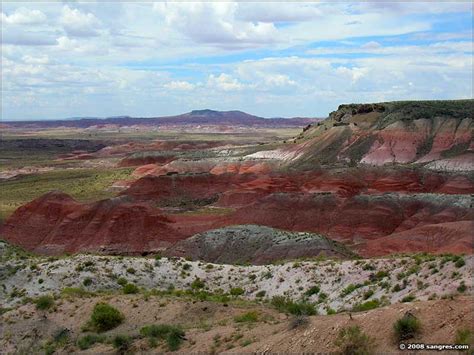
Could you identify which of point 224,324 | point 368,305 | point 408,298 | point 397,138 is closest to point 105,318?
point 224,324

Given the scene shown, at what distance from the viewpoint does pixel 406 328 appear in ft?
39.8

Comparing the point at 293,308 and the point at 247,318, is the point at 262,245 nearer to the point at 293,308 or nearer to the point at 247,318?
the point at 293,308

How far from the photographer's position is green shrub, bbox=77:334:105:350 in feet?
61.9

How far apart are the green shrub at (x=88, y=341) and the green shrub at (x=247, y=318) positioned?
4564mm

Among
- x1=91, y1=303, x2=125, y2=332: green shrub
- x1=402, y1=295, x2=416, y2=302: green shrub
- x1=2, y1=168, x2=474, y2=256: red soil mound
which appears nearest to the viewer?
x1=402, y1=295, x2=416, y2=302: green shrub

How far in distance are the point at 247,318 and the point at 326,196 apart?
43.9 metres

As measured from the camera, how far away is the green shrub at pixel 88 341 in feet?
61.9

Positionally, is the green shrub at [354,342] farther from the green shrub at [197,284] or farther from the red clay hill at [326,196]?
the red clay hill at [326,196]

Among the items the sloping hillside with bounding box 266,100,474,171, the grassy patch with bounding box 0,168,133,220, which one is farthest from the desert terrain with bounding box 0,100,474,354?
the grassy patch with bounding box 0,168,133,220

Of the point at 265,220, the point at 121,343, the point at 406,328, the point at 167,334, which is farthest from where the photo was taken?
the point at 265,220

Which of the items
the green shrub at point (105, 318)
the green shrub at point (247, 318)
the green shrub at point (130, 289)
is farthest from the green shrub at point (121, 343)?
the green shrub at point (130, 289)

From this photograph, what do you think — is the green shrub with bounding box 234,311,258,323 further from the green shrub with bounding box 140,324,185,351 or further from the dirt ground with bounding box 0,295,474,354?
the green shrub with bounding box 140,324,185,351

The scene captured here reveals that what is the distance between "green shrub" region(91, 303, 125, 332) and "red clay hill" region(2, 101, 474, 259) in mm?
27608

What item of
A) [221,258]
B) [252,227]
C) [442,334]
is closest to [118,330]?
[442,334]
